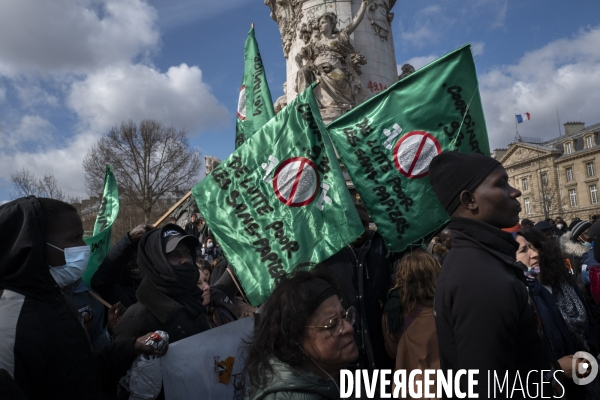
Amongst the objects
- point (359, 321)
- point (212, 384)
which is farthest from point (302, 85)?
point (212, 384)

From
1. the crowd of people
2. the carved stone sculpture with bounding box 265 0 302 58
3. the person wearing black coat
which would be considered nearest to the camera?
the crowd of people

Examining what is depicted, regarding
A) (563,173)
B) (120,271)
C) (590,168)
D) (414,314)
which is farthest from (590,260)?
(563,173)

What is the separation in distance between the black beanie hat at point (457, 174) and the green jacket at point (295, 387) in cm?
101

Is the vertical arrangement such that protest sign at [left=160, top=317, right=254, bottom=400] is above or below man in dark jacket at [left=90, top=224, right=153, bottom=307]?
below

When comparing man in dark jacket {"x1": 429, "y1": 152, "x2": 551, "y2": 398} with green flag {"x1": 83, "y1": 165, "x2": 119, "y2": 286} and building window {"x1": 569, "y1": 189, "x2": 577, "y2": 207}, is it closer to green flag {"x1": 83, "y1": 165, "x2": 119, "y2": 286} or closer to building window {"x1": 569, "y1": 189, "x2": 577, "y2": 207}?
green flag {"x1": 83, "y1": 165, "x2": 119, "y2": 286}

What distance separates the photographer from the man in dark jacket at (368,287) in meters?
3.79

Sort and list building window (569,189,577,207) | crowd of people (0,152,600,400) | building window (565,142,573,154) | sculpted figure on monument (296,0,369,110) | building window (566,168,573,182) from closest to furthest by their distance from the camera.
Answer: crowd of people (0,152,600,400)
sculpted figure on monument (296,0,369,110)
building window (569,189,577,207)
building window (566,168,573,182)
building window (565,142,573,154)

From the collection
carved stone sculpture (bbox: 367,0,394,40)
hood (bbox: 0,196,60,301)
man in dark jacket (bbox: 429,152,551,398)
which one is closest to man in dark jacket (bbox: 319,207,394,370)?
man in dark jacket (bbox: 429,152,551,398)

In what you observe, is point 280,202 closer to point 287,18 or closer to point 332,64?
point 332,64

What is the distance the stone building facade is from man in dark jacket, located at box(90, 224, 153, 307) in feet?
181

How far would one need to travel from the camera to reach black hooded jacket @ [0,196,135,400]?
1962mm

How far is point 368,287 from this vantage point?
13.0 ft

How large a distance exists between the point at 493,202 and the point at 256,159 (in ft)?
7.32

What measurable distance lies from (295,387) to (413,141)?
2.76 metres
